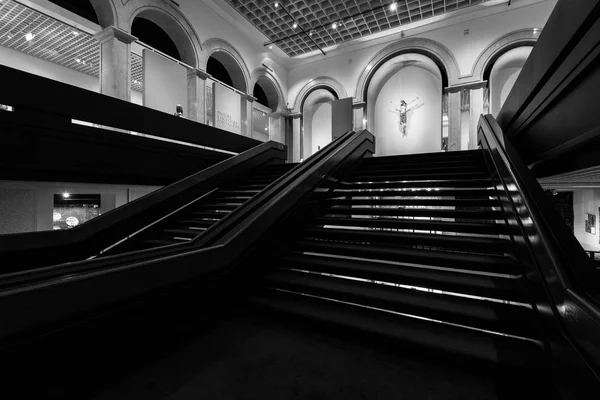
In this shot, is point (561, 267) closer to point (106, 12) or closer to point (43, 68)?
point (106, 12)

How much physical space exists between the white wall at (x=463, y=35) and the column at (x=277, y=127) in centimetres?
279

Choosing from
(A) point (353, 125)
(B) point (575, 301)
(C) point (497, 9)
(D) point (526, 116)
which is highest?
(C) point (497, 9)

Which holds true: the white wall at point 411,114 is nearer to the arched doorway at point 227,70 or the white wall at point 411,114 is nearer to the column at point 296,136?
the column at point 296,136

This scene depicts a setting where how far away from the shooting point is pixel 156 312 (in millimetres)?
1854

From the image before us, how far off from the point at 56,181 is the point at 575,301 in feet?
17.2

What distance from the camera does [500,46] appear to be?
29.2ft

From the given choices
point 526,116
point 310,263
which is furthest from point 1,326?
point 526,116

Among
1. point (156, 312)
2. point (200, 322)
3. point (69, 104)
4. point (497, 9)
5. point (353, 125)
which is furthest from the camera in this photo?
point (353, 125)

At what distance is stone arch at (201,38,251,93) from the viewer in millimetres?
8984

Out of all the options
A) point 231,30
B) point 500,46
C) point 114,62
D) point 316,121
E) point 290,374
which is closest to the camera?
point 290,374

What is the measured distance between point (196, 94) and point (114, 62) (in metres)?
2.23

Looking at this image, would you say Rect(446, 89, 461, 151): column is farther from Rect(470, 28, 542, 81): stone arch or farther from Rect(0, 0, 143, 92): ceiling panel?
Rect(0, 0, 143, 92): ceiling panel

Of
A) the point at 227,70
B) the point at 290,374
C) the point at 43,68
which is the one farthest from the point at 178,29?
the point at 290,374

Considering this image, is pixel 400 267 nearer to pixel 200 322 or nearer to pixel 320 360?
pixel 320 360
